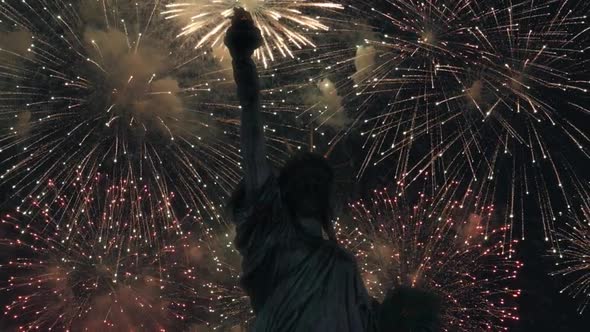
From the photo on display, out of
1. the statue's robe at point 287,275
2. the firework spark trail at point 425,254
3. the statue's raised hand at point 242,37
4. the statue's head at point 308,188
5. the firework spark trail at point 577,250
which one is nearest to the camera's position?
the statue's robe at point 287,275

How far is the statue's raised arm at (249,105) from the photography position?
5.18m

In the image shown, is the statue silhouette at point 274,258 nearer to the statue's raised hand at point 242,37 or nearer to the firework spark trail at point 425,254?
the statue's raised hand at point 242,37

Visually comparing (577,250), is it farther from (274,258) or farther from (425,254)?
(274,258)

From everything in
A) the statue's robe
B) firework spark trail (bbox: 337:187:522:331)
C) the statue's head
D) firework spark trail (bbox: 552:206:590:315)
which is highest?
firework spark trail (bbox: 552:206:590:315)

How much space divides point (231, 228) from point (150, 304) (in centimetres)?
224

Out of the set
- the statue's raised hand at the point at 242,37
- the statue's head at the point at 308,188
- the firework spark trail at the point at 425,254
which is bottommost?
the statue's head at the point at 308,188

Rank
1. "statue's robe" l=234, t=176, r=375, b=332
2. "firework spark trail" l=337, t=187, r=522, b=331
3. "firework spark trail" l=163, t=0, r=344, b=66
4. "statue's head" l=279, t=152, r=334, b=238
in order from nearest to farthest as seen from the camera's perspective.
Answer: "statue's robe" l=234, t=176, r=375, b=332 → "statue's head" l=279, t=152, r=334, b=238 → "firework spark trail" l=163, t=0, r=344, b=66 → "firework spark trail" l=337, t=187, r=522, b=331

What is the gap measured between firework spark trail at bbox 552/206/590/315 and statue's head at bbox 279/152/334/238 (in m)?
8.84

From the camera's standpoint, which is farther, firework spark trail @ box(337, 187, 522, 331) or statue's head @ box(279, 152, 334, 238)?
firework spark trail @ box(337, 187, 522, 331)

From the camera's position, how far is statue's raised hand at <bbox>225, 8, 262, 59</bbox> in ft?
17.1

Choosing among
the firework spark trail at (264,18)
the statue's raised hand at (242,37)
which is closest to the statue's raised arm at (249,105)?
the statue's raised hand at (242,37)

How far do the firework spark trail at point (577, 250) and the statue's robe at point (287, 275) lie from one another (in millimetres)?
9078

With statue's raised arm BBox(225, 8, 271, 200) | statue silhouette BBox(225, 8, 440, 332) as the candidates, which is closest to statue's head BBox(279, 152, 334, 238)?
statue silhouette BBox(225, 8, 440, 332)

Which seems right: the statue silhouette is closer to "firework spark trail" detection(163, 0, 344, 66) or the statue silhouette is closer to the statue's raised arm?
the statue's raised arm
